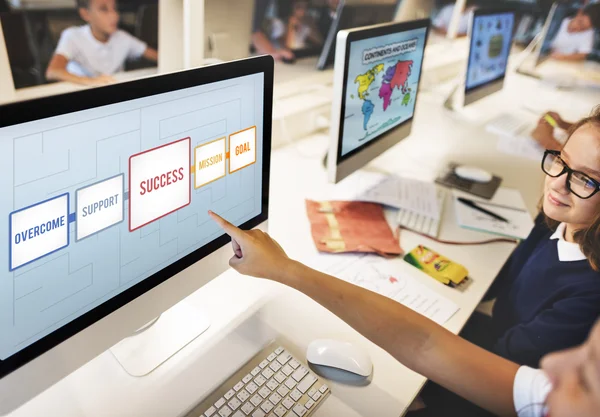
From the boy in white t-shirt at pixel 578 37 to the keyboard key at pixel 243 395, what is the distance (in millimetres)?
3336

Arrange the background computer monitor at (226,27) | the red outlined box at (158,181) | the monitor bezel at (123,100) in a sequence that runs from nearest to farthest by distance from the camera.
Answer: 1. the monitor bezel at (123,100)
2. the red outlined box at (158,181)
3. the background computer monitor at (226,27)

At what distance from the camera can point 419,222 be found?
1.34 meters

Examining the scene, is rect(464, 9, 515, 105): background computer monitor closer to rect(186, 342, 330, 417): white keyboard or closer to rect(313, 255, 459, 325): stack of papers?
rect(313, 255, 459, 325): stack of papers

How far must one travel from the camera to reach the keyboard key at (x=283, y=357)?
0.84 meters

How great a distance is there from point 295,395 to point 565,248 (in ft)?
2.38

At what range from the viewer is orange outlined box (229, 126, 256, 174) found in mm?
812

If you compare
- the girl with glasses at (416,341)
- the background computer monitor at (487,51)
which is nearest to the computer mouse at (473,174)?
the background computer monitor at (487,51)

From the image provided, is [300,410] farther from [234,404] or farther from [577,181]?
[577,181]

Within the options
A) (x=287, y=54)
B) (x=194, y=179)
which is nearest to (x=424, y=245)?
(x=194, y=179)

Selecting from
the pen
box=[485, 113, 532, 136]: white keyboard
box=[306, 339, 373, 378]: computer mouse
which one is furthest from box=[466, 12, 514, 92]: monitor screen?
box=[306, 339, 373, 378]: computer mouse

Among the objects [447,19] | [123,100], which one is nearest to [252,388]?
[123,100]

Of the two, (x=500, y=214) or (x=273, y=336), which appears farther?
(x=500, y=214)

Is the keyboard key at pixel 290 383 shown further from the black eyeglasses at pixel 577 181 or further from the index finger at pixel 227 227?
the black eyeglasses at pixel 577 181

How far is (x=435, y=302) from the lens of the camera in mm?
1044
